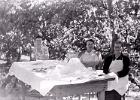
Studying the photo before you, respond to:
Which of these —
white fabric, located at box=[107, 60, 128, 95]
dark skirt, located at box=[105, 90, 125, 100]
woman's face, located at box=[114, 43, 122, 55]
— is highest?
woman's face, located at box=[114, 43, 122, 55]

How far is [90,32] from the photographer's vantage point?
743cm

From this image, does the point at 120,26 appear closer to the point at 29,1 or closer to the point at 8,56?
the point at 29,1

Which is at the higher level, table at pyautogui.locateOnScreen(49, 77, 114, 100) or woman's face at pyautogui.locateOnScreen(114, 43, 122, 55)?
woman's face at pyautogui.locateOnScreen(114, 43, 122, 55)

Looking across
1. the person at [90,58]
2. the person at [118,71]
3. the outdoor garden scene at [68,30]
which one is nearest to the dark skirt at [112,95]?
the person at [118,71]

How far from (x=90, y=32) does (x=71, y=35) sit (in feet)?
1.66

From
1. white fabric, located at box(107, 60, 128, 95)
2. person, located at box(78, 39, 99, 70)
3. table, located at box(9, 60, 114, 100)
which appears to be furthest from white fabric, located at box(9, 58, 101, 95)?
person, located at box(78, 39, 99, 70)

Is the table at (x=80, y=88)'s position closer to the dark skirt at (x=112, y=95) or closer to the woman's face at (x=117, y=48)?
the dark skirt at (x=112, y=95)

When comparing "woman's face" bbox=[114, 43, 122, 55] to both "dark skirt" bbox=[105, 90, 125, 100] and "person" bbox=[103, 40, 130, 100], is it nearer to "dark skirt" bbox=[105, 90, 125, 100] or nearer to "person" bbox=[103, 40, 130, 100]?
"person" bbox=[103, 40, 130, 100]

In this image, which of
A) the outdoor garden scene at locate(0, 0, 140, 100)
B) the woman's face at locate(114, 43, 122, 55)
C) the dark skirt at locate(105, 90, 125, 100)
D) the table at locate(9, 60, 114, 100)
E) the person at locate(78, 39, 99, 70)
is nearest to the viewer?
the table at locate(9, 60, 114, 100)

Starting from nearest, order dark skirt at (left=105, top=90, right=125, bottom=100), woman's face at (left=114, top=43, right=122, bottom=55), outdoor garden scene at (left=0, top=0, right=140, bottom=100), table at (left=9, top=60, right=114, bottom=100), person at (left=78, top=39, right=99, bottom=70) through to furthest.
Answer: table at (left=9, top=60, right=114, bottom=100), woman's face at (left=114, top=43, right=122, bottom=55), dark skirt at (left=105, top=90, right=125, bottom=100), person at (left=78, top=39, right=99, bottom=70), outdoor garden scene at (left=0, top=0, right=140, bottom=100)

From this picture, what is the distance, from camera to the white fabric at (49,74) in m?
3.69

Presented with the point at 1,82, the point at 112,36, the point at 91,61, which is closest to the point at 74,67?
the point at 91,61

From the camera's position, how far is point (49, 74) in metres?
4.07

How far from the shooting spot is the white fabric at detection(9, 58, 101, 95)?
3686 mm
